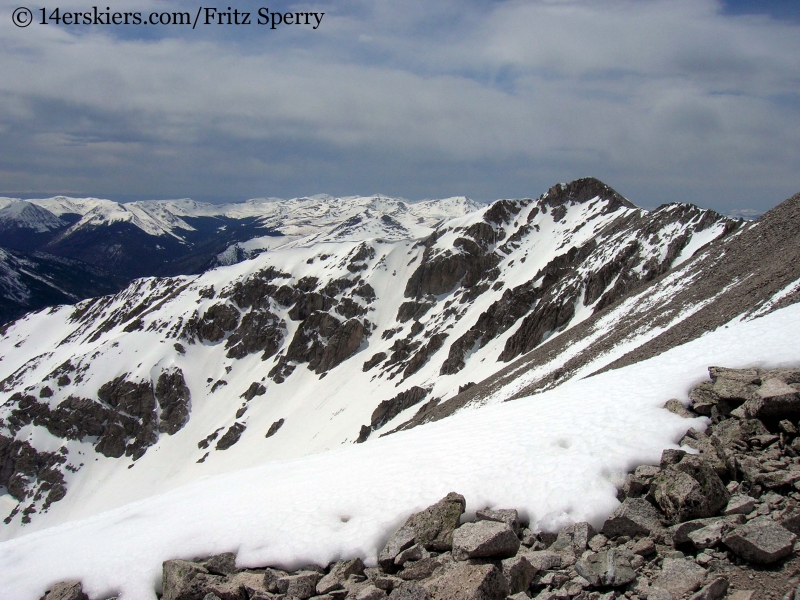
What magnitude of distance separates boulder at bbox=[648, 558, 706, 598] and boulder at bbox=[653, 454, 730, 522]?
1105mm

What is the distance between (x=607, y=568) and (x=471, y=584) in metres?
2.15

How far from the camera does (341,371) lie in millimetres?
110938

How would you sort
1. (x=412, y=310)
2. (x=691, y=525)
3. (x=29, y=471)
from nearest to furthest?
(x=691, y=525), (x=29, y=471), (x=412, y=310)

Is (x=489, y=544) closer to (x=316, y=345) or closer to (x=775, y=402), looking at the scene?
(x=775, y=402)

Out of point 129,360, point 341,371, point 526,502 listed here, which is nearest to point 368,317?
point 341,371

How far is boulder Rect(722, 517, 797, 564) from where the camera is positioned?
21.5 feet

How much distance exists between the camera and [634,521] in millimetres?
8117

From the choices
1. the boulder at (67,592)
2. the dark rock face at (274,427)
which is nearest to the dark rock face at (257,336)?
the dark rock face at (274,427)

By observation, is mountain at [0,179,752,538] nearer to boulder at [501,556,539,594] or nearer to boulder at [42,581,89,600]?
boulder at [501,556,539,594]

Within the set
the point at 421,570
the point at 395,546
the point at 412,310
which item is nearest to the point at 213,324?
the point at 412,310

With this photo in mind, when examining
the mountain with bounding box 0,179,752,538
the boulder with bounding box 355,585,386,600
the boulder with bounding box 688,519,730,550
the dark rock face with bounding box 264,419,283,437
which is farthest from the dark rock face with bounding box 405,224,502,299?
the boulder with bounding box 355,585,386,600

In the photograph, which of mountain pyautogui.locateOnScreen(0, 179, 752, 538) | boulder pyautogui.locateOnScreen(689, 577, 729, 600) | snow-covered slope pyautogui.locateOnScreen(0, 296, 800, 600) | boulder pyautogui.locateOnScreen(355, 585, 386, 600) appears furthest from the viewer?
mountain pyautogui.locateOnScreen(0, 179, 752, 538)

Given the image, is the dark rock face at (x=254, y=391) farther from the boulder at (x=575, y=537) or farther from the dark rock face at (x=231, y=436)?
the boulder at (x=575, y=537)

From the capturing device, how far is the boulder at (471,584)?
7066 mm
